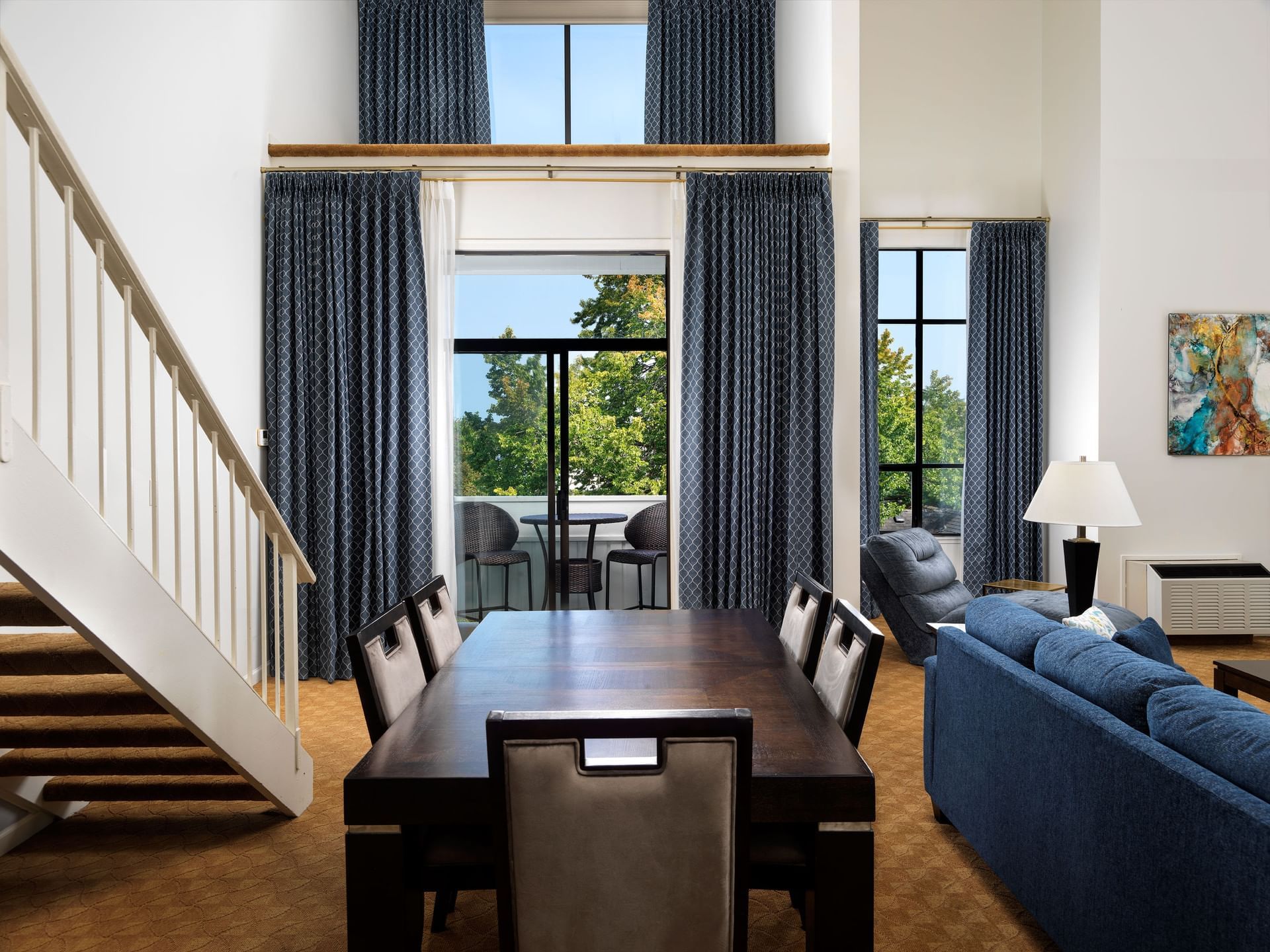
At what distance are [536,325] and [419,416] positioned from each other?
2.98 ft

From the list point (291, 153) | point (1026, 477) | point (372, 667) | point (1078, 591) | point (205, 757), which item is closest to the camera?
point (372, 667)

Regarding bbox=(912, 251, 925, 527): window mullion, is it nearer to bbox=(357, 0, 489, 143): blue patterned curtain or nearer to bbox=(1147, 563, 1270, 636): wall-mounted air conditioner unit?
bbox=(1147, 563, 1270, 636): wall-mounted air conditioner unit

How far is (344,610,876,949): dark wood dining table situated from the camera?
147 cm

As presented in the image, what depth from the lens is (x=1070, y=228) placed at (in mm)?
5570

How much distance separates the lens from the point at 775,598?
471 centimetres

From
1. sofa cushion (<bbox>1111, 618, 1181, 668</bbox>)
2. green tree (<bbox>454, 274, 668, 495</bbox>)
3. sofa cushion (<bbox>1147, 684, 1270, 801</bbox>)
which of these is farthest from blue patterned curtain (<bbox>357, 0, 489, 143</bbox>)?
sofa cushion (<bbox>1147, 684, 1270, 801</bbox>)

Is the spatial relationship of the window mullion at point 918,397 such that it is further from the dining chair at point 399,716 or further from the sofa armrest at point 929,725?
the dining chair at point 399,716

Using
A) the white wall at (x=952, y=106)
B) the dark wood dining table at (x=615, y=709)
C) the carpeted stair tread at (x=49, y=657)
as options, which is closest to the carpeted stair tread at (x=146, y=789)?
the carpeted stair tread at (x=49, y=657)

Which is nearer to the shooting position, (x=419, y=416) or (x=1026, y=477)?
(x=419, y=416)

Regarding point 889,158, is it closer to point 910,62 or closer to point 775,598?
point 910,62

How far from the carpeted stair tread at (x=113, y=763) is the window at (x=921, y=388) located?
472 cm

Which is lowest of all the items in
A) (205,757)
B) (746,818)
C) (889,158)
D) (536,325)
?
(205,757)

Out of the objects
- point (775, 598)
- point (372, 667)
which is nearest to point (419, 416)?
point (775, 598)

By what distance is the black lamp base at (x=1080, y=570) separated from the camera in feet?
10.3
